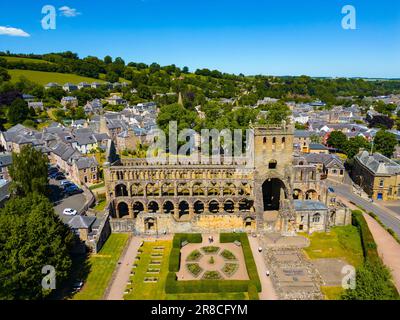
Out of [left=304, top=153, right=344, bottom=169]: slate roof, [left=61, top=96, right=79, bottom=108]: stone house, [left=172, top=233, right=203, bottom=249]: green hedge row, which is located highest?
[left=61, top=96, right=79, bottom=108]: stone house

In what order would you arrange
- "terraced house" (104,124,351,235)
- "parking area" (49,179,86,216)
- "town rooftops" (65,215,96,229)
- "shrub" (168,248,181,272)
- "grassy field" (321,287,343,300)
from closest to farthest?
1. "grassy field" (321,287,343,300)
2. "shrub" (168,248,181,272)
3. "town rooftops" (65,215,96,229)
4. "terraced house" (104,124,351,235)
5. "parking area" (49,179,86,216)

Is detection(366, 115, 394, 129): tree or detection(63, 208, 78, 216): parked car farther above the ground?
detection(366, 115, 394, 129): tree

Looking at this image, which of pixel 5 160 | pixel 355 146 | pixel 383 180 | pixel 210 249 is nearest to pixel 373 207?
pixel 383 180

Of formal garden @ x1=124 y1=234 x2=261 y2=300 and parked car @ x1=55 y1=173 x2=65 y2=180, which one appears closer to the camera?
formal garden @ x1=124 y1=234 x2=261 y2=300

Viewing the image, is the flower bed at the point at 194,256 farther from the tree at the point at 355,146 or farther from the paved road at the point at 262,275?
the tree at the point at 355,146

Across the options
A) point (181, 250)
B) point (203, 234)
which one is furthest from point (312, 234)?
point (181, 250)

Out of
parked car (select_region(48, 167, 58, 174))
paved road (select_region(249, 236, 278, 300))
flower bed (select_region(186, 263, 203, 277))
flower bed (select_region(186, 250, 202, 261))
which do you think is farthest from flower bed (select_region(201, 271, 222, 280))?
parked car (select_region(48, 167, 58, 174))

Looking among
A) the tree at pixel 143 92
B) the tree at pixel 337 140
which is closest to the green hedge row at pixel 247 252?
the tree at pixel 337 140

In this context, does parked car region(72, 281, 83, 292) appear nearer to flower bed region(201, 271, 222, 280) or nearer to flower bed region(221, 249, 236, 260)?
flower bed region(201, 271, 222, 280)

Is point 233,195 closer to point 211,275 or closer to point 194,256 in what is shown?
point 194,256
